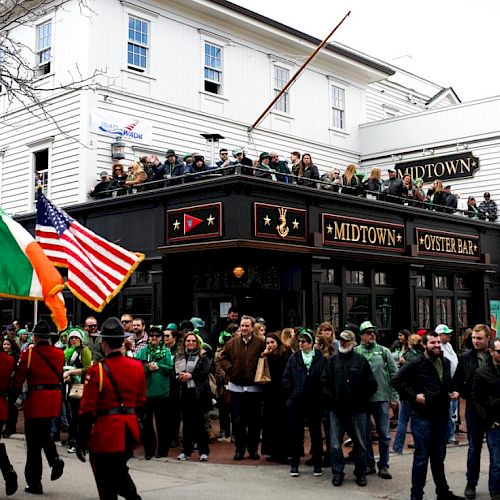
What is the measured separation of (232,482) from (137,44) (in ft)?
48.0

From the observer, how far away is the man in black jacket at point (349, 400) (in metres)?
8.98

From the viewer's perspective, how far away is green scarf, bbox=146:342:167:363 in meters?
10.9

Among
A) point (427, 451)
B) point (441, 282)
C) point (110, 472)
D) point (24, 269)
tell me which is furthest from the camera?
point (441, 282)

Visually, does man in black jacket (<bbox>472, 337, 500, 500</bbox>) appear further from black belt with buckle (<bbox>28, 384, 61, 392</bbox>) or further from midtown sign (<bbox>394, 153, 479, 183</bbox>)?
midtown sign (<bbox>394, 153, 479, 183</bbox>)

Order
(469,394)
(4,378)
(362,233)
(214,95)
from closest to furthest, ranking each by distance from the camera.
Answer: (4,378) < (469,394) < (362,233) < (214,95)

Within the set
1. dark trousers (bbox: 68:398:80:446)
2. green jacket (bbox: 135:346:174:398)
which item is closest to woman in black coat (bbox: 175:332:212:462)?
green jacket (bbox: 135:346:174:398)

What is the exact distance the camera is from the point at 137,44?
66.9ft

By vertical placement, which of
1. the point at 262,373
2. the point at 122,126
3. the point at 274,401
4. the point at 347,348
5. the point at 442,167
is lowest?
the point at 274,401

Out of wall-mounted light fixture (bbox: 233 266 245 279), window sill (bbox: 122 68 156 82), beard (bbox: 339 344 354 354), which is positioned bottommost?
beard (bbox: 339 344 354 354)

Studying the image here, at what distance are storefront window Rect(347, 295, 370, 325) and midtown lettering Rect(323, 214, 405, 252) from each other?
1.34m

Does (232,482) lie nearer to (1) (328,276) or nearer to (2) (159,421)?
(2) (159,421)

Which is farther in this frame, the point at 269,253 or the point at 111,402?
the point at 269,253

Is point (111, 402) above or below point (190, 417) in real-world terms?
→ above

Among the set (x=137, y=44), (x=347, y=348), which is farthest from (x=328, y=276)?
(x=137, y=44)
